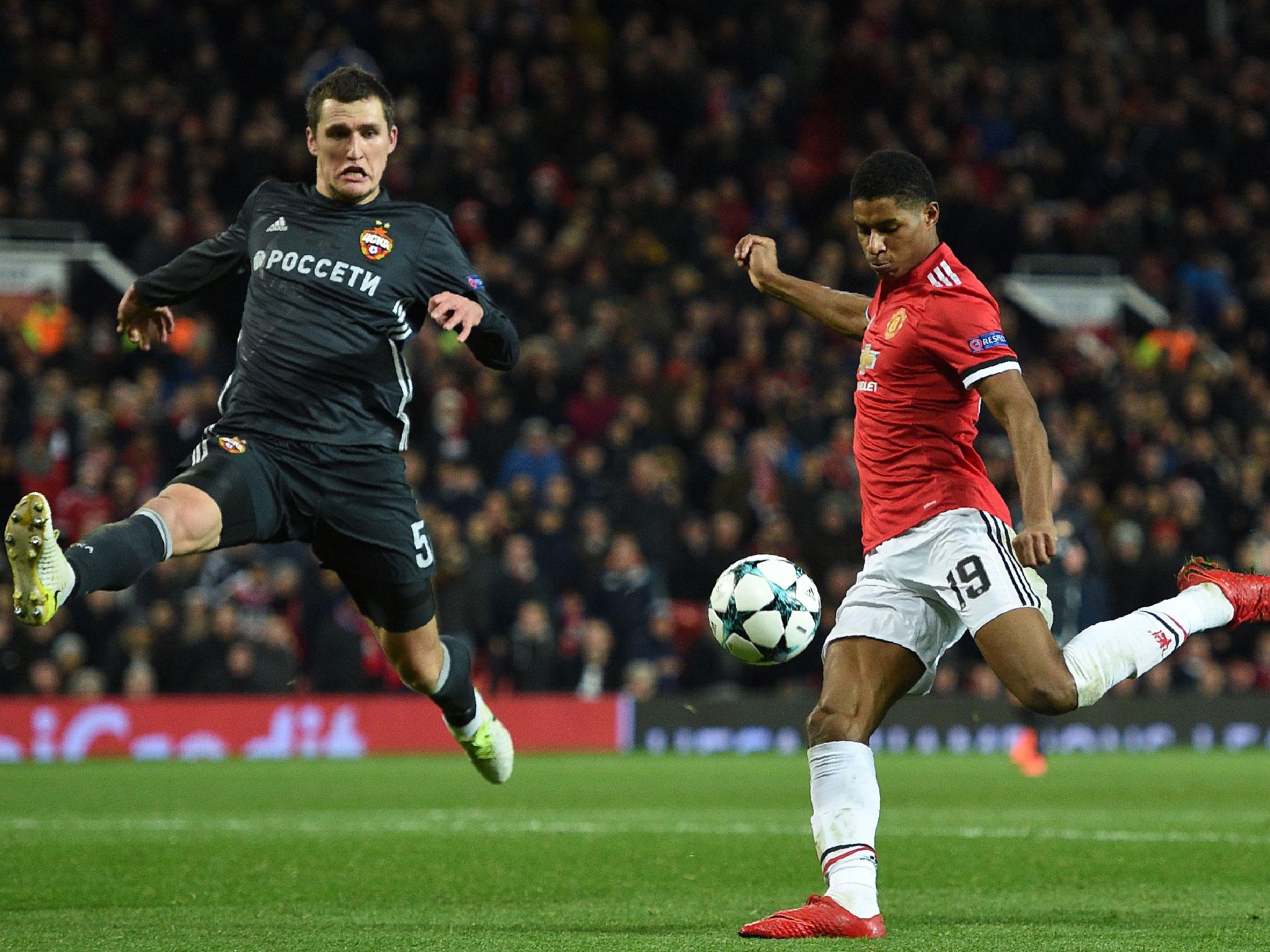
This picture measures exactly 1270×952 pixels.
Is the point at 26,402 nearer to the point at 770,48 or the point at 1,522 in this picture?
the point at 1,522

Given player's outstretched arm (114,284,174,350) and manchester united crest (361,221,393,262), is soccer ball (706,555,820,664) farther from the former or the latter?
player's outstretched arm (114,284,174,350)

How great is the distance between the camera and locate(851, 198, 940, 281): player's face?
5.90 m

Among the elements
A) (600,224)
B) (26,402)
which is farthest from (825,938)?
(600,224)

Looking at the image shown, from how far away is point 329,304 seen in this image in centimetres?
650

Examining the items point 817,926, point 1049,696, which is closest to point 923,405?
point 1049,696

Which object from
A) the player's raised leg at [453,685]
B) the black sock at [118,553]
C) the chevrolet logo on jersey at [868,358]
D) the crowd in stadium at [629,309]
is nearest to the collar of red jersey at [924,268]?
the chevrolet logo on jersey at [868,358]

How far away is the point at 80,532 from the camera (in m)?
14.2

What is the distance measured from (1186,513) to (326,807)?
30.8ft

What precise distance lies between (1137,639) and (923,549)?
77 cm

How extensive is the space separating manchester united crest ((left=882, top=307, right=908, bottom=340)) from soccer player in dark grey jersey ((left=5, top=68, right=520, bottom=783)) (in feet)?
4.42

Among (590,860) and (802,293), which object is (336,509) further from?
(590,860)

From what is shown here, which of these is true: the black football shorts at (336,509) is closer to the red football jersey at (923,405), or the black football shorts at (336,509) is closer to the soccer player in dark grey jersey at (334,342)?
the soccer player in dark grey jersey at (334,342)

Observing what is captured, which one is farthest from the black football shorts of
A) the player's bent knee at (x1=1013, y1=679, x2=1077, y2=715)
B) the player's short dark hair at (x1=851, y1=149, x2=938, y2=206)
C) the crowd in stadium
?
the crowd in stadium

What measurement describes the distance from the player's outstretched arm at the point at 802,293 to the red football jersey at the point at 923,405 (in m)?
0.50
